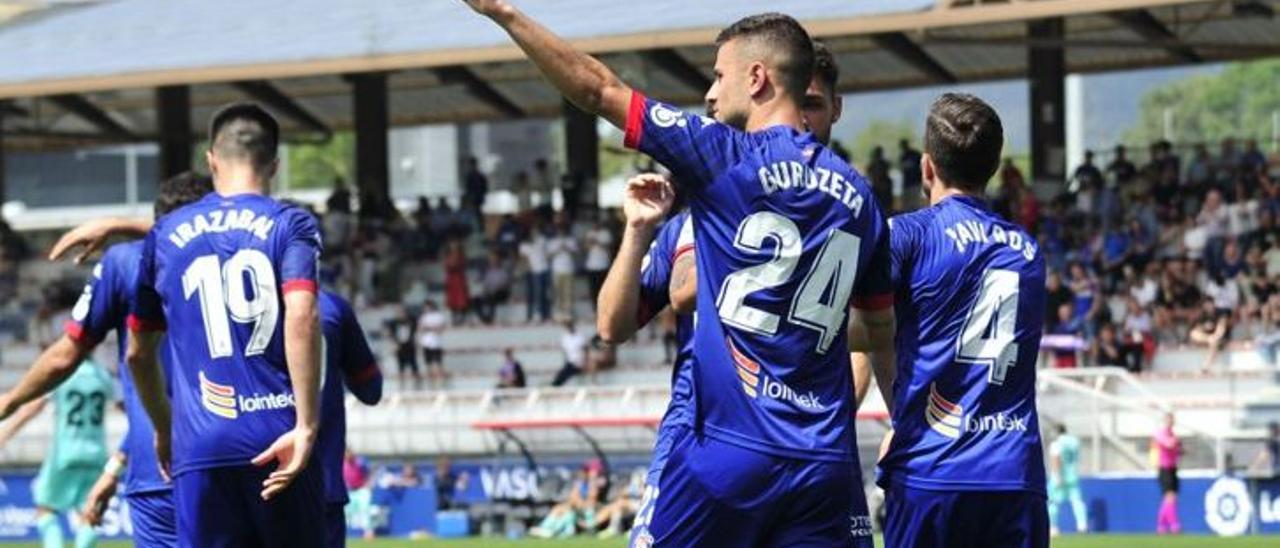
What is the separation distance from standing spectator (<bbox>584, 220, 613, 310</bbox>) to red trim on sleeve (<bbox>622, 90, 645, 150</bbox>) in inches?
1255

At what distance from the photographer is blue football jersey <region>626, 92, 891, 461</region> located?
6766 millimetres

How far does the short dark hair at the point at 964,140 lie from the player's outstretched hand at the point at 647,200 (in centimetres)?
107

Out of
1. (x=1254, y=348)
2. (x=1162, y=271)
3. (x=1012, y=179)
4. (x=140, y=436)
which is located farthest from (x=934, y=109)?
(x=1012, y=179)

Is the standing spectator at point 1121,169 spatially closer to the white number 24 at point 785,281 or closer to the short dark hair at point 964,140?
the short dark hair at point 964,140

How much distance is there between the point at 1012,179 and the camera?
37.4 metres

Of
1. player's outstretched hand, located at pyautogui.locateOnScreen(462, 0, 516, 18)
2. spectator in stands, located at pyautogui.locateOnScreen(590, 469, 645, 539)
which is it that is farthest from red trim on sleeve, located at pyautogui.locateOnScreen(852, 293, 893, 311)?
spectator in stands, located at pyautogui.locateOnScreen(590, 469, 645, 539)

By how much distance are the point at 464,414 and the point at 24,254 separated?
15186 mm

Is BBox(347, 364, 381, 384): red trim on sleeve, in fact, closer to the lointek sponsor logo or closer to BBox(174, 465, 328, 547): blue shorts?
BBox(174, 465, 328, 547): blue shorts

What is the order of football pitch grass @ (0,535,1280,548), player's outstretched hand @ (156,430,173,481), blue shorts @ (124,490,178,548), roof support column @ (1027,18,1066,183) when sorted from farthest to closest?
roof support column @ (1027,18,1066,183)
football pitch grass @ (0,535,1280,548)
blue shorts @ (124,490,178,548)
player's outstretched hand @ (156,430,173,481)

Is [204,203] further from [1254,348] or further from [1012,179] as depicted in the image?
[1012,179]

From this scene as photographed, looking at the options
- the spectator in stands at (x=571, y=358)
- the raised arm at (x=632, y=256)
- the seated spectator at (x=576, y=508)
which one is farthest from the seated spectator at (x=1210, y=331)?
the raised arm at (x=632, y=256)

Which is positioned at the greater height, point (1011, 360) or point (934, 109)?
point (934, 109)

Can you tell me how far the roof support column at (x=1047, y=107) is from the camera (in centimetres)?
4125

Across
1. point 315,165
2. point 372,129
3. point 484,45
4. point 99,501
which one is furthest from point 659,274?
point 315,165
